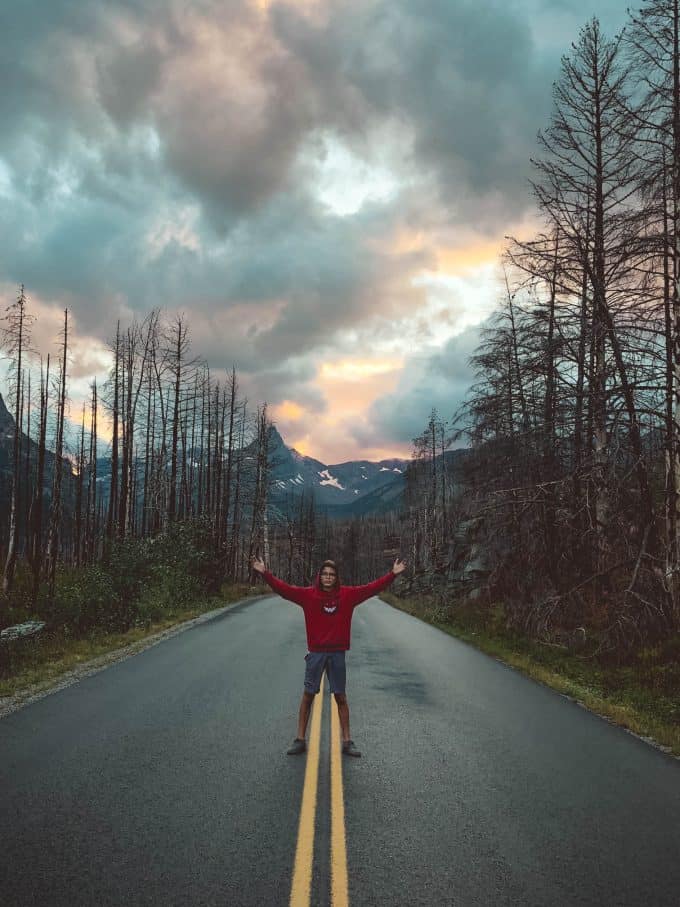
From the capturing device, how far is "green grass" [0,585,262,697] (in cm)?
980

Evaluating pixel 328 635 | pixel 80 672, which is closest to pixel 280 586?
pixel 328 635

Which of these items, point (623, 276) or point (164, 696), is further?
point (623, 276)

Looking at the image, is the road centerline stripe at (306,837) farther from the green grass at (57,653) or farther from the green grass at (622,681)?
the green grass at (57,653)

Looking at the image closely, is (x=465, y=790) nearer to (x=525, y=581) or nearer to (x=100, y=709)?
(x=100, y=709)

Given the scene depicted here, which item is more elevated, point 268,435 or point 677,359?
point 268,435

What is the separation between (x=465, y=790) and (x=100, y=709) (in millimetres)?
5026

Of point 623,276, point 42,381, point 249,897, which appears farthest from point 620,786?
point 42,381

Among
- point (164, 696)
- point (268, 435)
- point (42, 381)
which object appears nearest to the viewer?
point (164, 696)

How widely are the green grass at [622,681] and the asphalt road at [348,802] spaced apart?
0.52 meters

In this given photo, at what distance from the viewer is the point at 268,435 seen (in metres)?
46.3

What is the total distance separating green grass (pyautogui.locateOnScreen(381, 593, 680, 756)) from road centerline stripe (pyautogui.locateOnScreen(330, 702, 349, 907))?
378 centimetres

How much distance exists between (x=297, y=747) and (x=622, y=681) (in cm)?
640

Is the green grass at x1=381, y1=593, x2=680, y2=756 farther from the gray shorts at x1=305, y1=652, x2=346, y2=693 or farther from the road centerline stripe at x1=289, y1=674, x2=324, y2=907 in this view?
the road centerline stripe at x1=289, y1=674, x2=324, y2=907

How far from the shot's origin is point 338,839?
415 cm
